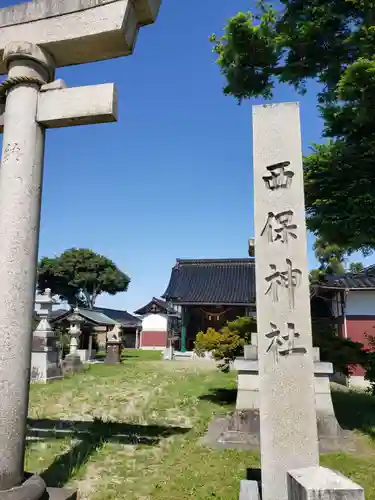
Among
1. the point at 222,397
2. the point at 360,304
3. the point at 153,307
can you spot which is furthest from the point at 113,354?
the point at 153,307

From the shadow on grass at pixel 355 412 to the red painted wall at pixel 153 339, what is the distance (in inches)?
1264

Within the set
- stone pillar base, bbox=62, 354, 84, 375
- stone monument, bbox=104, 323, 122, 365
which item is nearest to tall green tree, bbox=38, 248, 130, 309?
stone monument, bbox=104, 323, 122, 365

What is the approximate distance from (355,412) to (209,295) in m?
22.5

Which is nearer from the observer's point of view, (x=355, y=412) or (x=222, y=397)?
(x=355, y=412)

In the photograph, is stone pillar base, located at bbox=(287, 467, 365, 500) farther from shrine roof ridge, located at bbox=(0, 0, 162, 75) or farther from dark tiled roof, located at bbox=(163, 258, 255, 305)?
dark tiled roof, located at bbox=(163, 258, 255, 305)

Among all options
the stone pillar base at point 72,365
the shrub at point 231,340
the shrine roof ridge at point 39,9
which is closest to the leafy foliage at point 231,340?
the shrub at point 231,340

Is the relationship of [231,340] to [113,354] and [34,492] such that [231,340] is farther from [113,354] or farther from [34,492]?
[113,354]

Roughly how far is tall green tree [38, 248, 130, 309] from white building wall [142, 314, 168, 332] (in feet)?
26.2

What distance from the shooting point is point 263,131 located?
441 cm

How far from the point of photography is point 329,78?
A: 8.77 meters

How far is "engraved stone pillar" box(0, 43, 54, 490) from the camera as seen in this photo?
318 centimetres

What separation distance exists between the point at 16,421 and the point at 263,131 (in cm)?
396

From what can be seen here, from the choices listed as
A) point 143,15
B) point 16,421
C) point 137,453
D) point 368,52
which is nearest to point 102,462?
point 137,453

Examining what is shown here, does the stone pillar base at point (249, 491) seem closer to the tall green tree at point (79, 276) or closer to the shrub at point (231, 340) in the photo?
the shrub at point (231, 340)
